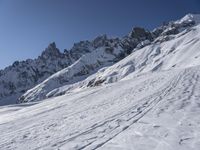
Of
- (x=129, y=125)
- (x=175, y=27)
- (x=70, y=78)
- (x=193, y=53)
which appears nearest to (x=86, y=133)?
(x=129, y=125)

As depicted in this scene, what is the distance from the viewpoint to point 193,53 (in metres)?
85.6

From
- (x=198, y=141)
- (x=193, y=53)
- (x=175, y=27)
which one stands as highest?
(x=175, y=27)

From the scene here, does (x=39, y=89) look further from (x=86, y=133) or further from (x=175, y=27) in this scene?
(x=86, y=133)

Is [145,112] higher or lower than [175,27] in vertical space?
lower

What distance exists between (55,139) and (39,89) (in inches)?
6883

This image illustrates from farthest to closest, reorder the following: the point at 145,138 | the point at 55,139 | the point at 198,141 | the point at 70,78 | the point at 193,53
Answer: the point at 70,78
the point at 193,53
the point at 55,139
the point at 145,138
the point at 198,141

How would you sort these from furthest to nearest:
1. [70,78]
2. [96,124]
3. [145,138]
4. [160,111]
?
1. [70,78]
2. [160,111]
3. [96,124]
4. [145,138]

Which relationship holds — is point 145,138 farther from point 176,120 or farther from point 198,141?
point 176,120

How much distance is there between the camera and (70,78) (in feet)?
652

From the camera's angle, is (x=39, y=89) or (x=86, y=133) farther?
(x=39, y=89)

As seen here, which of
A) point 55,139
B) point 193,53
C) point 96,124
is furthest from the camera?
point 193,53

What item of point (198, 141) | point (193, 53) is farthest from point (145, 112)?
point (193, 53)

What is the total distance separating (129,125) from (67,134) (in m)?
1.87

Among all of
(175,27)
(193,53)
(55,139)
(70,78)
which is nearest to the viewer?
(55,139)
